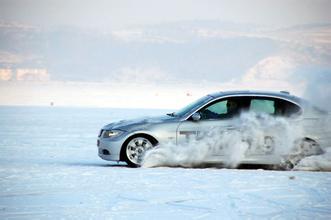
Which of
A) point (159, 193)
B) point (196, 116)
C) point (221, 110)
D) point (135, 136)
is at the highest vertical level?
point (221, 110)

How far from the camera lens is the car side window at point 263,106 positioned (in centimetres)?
1293

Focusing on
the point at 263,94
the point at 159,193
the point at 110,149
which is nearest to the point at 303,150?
the point at 263,94

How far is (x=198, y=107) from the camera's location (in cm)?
1294

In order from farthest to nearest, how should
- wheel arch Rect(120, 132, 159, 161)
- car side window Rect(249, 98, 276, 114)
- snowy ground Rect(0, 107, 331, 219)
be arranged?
car side window Rect(249, 98, 276, 114)
wheel arch Rect(120, 132, 159, 161)
snowy ground Rect(0, 107, 331, 219)

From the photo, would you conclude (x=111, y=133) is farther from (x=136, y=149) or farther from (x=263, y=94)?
(x=263, y=94)

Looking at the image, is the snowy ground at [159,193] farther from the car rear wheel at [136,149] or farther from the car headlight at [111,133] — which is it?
the car headlight at [111,133]

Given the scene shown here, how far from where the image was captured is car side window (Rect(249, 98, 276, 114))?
509 inches

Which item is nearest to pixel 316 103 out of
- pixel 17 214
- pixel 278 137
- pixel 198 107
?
pixel 278 137

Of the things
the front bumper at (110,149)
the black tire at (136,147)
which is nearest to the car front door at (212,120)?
A: the black tire at (136,147)

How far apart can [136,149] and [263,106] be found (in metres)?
2.32

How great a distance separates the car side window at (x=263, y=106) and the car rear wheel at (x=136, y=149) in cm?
188

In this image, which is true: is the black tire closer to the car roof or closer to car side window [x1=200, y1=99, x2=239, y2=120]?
car side window [x1=200, y1=99, x2=239, y2=120]

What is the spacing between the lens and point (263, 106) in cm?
1298

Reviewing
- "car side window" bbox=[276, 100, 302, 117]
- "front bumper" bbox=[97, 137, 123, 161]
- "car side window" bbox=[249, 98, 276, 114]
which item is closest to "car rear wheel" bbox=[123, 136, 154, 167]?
"front bumper" bbox=[97, 137, 123, 161]
